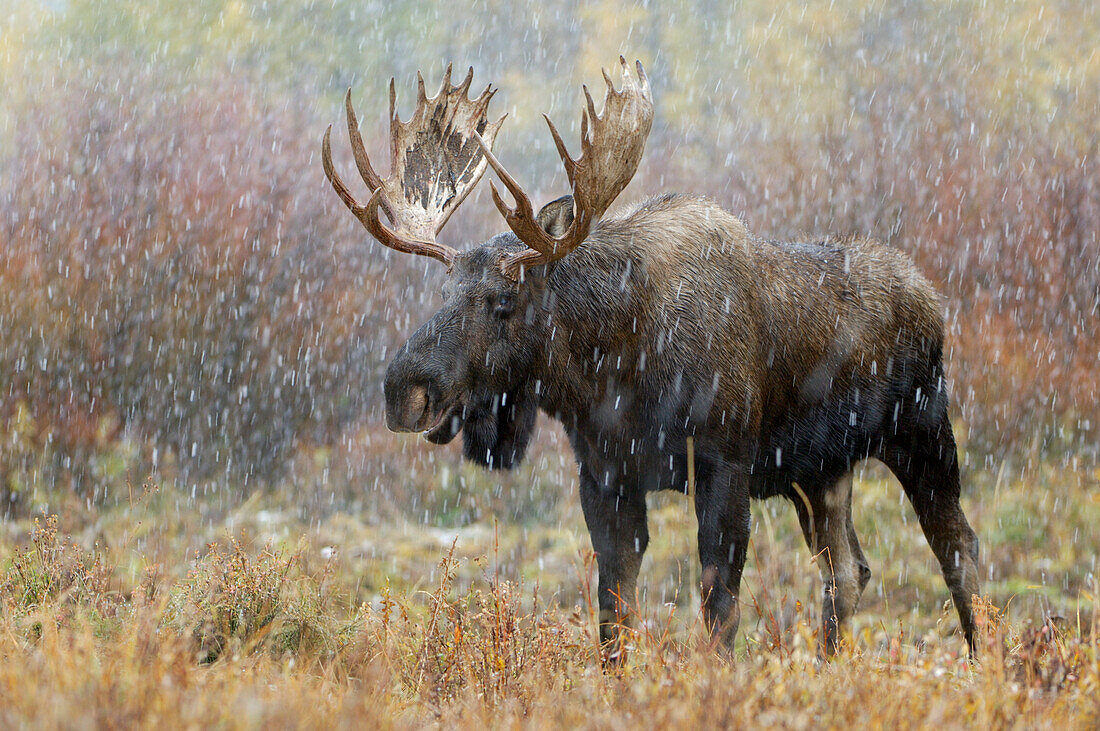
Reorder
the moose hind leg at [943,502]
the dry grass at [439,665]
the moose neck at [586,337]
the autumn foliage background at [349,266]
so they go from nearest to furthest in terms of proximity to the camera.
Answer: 1. the dry grass at [439,665]
2. the moose neck at [586,337]
3. the moose hind leg at [943,502]
4. the autumn foliage background at [349,266]

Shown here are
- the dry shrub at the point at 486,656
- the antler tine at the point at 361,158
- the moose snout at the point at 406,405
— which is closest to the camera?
the dry shrub at the point at 486,656

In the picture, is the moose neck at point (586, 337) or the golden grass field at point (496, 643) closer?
the golden grass field at point (496, 643)

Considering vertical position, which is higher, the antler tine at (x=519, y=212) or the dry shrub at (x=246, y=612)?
the antler tine at (x=519, y=212)

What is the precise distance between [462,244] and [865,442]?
19.6ft

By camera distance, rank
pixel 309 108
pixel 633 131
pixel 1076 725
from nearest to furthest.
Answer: pixel 1076 725
pixel 633 131
pixel 309 108

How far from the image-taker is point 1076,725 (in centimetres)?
221

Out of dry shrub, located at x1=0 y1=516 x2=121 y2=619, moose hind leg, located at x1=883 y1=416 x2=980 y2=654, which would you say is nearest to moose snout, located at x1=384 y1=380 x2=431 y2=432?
dry shrub, located at x1=0 y1=516 x2=121 y2=619

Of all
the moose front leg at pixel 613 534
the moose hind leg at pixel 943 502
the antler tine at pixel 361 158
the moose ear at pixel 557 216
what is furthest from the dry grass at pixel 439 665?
the antler tine at pixel 361 158

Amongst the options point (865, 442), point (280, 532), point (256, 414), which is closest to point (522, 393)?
point (865, 442)

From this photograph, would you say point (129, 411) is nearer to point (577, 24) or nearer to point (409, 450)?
point (409, 450)

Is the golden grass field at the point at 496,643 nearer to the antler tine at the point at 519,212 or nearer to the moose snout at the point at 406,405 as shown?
the moose snout at the point at 406,405

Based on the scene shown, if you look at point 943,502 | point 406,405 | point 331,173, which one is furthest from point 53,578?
point 943,502

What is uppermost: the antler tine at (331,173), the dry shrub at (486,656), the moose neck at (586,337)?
the antler tine at (331,173)

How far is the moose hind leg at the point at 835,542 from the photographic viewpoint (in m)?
4.57
